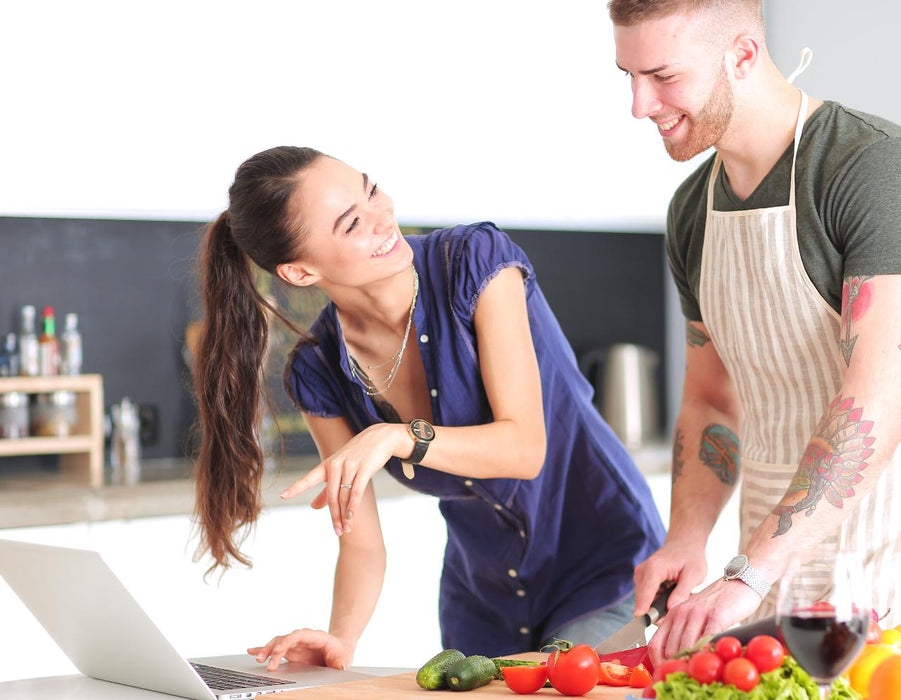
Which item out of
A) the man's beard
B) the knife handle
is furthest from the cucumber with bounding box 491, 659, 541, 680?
the man's beard

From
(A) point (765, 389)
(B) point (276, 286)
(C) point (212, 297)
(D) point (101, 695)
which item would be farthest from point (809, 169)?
(B) point (276, 286)

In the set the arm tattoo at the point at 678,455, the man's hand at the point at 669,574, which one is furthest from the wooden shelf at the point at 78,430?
the man's hand at the point at 669,574

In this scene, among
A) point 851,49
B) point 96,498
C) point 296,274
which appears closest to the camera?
point 296,274

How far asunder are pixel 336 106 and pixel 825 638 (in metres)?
2.83

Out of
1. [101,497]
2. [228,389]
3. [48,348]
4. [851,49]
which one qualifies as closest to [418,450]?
[228,389]

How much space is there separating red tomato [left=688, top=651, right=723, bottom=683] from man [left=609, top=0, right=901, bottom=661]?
234 millimetres

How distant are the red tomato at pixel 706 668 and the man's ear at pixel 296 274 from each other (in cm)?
95

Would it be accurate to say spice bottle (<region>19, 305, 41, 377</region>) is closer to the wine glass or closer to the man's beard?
the man's beard

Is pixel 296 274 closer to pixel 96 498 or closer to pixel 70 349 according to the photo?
pixel 96 498

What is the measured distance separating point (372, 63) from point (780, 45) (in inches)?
57.0

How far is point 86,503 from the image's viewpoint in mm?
3117

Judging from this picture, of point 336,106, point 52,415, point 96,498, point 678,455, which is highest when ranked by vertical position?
point 336,106

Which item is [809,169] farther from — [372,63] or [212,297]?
[372,63]

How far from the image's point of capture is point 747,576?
128 cm
